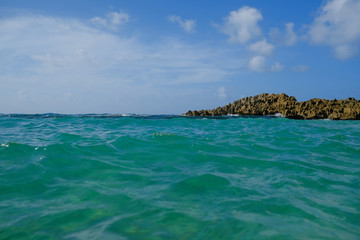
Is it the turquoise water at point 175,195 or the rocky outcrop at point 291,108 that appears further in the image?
the rocky outcrop at point 291,108

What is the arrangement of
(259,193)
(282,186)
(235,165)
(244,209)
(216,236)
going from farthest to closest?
1. (235,165)
2. (282,186)
3. (259,193)
4. (244,209)
5. (216,236)

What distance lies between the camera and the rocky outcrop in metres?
35.3

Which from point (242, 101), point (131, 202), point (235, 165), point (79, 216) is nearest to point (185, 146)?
point (235, 165)

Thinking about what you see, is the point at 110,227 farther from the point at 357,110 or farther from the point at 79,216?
the point at 357,110

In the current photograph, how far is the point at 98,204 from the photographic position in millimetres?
3816

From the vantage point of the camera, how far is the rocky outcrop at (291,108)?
116 ft

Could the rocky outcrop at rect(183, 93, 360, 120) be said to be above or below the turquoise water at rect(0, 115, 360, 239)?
above

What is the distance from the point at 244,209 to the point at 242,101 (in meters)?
46.0

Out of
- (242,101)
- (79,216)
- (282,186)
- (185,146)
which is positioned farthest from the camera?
(242,101)

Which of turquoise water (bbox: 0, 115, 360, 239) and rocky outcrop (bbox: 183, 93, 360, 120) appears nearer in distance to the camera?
turquoise water (bbox: 0, 115, 360, 239)

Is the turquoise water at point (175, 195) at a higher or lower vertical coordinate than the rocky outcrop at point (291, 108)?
lower

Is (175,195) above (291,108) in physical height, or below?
below

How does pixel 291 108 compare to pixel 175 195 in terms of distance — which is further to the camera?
pixel 291 108

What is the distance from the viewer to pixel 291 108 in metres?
39.3
